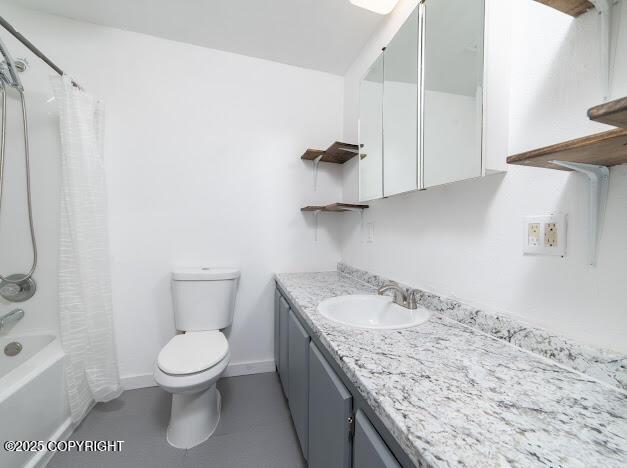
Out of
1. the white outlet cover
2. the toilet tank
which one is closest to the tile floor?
the toilet tank

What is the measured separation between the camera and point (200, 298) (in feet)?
5.45

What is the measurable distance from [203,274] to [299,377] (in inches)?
36.7

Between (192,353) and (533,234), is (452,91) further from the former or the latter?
(192,353)

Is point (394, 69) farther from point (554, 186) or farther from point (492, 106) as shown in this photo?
point (554, 186)

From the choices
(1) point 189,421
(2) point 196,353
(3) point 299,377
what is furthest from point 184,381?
(3) point 299,377

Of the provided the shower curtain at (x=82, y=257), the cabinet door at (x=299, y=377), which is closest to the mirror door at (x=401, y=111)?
the cabinet door at (x=299, y=377)

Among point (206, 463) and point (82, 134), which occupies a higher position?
point (82, 134)

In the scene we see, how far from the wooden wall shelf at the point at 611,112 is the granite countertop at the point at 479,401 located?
0.54 meters

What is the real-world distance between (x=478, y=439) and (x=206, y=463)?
137 cm

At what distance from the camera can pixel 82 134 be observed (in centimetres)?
147

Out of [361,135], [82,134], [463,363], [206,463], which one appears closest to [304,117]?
[361,135]

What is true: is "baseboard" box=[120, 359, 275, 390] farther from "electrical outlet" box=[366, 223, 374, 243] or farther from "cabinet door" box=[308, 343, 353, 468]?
"electrical outlet" box=[366, 223, 374, 243]

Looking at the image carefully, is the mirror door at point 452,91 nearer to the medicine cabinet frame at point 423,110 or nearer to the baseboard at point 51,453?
the medicine cabinet frame at point 423,110

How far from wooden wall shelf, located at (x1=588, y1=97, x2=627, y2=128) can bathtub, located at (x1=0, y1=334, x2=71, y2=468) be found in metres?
2.03
